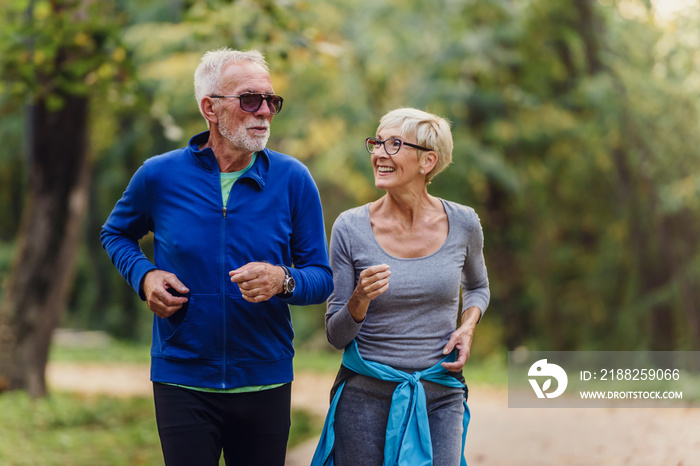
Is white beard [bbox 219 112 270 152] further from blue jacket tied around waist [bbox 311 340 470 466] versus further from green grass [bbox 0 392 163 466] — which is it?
green grass [bbox 0 392 163 466]

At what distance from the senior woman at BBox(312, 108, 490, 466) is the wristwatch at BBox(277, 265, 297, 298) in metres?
0.35

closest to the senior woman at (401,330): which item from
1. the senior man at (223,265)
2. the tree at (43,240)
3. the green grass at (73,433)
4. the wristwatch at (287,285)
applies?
the senior man at (223,265)

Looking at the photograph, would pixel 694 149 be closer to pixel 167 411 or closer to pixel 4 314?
pixel 4 314

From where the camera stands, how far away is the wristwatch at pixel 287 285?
112 inches

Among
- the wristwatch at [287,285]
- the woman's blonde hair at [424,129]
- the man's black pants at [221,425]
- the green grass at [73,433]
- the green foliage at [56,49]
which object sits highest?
the green foliage at [56,49]

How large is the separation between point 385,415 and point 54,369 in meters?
16.3

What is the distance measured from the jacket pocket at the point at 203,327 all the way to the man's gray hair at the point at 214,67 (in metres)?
0.71

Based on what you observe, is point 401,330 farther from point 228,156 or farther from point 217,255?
point 228,156

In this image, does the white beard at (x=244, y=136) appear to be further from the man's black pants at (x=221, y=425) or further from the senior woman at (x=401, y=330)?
the man's black pants at (x=221, y=425)

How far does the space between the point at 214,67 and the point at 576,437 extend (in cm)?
652

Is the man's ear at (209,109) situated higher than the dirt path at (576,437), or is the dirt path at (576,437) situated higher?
the man's ear at (209,109)

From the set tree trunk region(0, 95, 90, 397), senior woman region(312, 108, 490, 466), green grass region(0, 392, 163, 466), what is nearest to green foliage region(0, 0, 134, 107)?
tree trunk region(0, 95, 90, 397)

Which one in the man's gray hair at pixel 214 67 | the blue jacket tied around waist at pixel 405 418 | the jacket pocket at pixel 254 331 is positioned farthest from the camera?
the blue jacket tied around waist at pixel 405 418

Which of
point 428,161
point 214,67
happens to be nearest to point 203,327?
point 214,67
